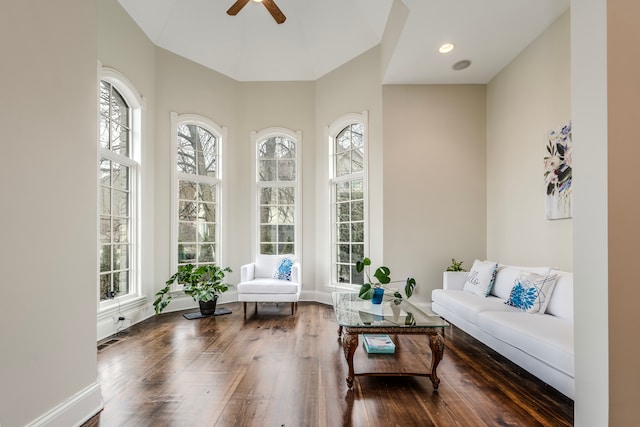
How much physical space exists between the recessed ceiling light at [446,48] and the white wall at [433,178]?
0.79m

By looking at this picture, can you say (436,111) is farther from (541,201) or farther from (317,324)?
(317,324)

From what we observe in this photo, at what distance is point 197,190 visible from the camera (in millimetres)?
4766

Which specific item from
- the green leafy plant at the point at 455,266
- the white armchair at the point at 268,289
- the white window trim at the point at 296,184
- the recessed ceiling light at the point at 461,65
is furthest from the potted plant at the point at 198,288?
the recessed ceiling light at the point at 461,65

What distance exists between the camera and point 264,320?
3916 mm

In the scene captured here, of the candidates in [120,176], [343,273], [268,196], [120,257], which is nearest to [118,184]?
[120,176]

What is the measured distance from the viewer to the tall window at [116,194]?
3461 millimetres

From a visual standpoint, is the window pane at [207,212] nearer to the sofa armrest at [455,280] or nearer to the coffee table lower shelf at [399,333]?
the coffee table lower shelf at [399,333]

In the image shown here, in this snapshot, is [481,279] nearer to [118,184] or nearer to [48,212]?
[48,212]

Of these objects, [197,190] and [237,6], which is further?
[197,190]

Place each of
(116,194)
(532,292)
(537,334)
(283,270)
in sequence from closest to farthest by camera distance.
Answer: (537,334) < (532,292) < (116,194) < (283,270)

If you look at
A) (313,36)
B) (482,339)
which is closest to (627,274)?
(482,339)

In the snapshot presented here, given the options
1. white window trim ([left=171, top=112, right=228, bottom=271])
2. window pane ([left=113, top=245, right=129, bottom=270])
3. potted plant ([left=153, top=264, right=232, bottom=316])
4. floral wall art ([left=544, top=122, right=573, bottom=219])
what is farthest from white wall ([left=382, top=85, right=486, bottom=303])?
window pane ([left=113, top=245, right=129, bottom=270])

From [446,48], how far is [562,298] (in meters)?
2.73

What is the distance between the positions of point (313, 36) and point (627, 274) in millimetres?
4766
